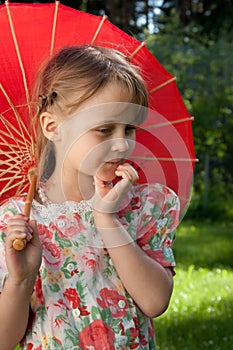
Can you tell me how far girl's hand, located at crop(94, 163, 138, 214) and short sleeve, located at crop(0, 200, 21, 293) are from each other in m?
0.28

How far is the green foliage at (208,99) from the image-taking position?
12.7 meters

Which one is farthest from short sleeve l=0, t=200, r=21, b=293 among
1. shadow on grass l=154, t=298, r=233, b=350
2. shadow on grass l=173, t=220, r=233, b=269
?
shadow on grass l=173, t=220, r=233, b=269

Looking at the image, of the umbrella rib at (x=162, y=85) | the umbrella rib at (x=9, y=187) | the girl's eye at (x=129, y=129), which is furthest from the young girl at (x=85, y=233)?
the umbrella rib at (x=162, y=85)

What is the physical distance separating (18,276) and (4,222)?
0.25 metres

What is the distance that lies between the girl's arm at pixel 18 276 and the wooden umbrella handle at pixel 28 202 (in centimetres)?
1

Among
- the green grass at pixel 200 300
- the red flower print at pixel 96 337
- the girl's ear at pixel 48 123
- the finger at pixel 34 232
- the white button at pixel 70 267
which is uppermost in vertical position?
the girl's ear at pixel 48 123

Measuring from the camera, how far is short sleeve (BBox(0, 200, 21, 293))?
7.43 feet

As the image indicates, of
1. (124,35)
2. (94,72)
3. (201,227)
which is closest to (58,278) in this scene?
(94,72)

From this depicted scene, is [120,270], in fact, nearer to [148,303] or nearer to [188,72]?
[148,303]

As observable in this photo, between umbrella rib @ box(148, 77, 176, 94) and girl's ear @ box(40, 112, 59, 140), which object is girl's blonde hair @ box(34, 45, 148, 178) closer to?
girl's ear @ box(40, 112, 59, 140)

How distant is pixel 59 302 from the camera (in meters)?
2.25

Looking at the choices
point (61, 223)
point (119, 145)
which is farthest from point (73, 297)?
point (119, 145)

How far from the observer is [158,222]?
2.41 meters

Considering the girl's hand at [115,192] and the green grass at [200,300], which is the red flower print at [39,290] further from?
the green grass at [200,300]
